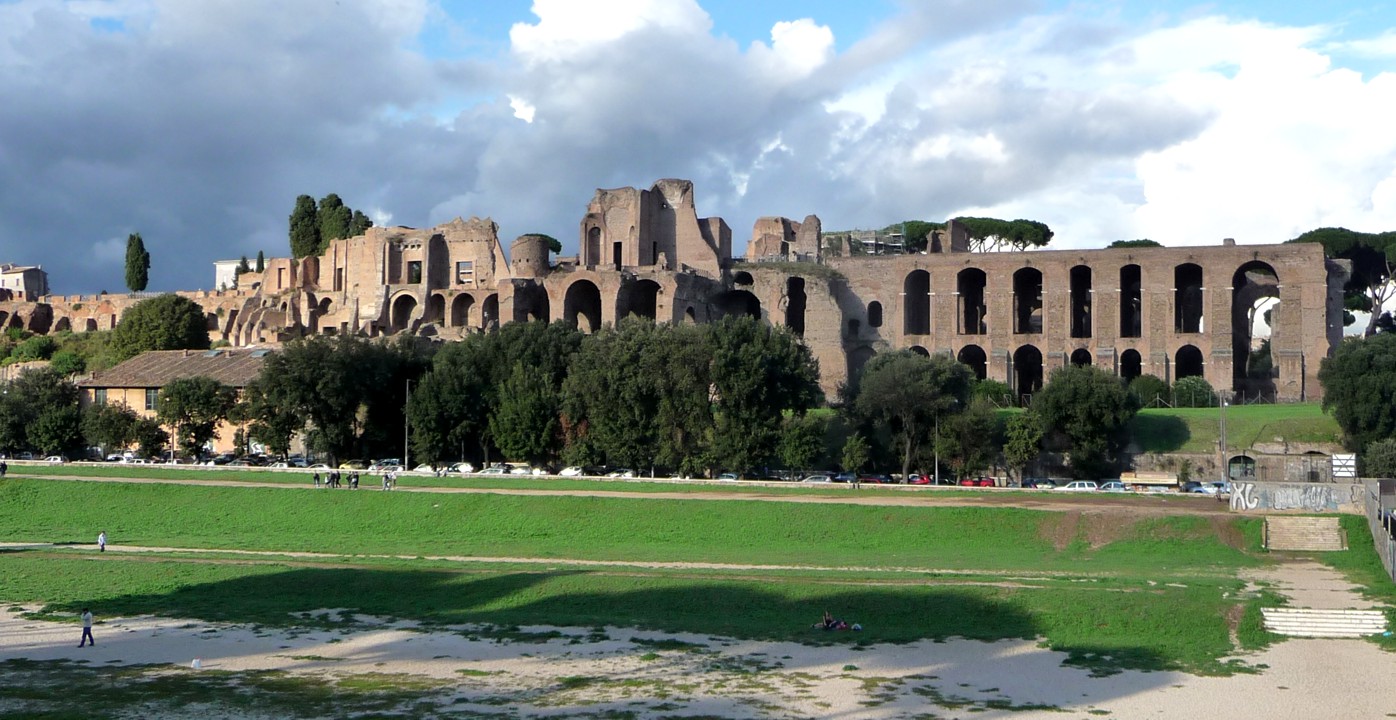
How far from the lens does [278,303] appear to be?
79812mm

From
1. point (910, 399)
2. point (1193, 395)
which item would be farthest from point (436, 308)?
point (1193, 395)

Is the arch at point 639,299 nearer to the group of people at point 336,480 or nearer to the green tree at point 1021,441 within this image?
the green tree at point 1021,441

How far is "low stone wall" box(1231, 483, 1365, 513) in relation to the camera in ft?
110

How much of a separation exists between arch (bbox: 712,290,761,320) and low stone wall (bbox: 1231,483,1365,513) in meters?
38.5

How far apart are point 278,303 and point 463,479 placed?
41.0 metres

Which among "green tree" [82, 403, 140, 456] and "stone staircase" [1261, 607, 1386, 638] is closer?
"stone staircase" [1261, 607, 1386, 638]

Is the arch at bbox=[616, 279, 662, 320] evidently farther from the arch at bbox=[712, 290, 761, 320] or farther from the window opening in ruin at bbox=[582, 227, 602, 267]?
the window opening in ruin at bbox=[582, 227, 602, 267]

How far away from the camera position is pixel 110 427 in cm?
5162

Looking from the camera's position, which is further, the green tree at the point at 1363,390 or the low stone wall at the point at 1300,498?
the green tree at the point at 1363,390

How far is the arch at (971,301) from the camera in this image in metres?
68.2

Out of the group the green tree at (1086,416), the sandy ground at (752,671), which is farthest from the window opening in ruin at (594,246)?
the sandy ground at (752,671)

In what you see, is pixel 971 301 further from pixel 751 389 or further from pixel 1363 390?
pixel 751 389

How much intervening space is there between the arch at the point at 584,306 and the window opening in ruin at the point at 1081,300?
23.9 metres

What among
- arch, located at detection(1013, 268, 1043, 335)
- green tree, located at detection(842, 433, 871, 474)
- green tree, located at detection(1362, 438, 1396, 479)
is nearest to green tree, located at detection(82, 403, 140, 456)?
green tree, located at detection(842, 433, 871, 474)
